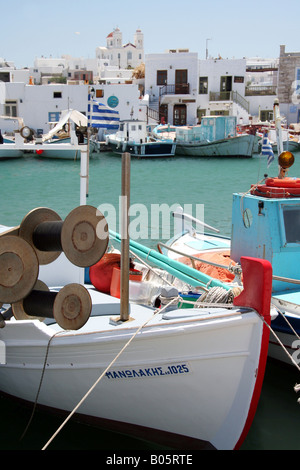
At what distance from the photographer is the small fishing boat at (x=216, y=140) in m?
43.5

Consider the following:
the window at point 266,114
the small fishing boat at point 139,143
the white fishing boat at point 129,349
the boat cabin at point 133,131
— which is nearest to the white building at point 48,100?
the boat cabin at point 133,131

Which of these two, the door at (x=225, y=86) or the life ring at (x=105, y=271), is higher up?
the door at (x=225, y=86)

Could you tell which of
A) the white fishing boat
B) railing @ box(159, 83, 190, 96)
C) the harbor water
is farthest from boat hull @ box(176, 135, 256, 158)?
the white fishing boat

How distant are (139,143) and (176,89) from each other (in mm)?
14436

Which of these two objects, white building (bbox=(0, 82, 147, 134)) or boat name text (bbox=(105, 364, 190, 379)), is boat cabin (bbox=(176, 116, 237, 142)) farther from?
boat name text (bbox=(105, 364, 190, 379))

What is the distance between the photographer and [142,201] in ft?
87.7

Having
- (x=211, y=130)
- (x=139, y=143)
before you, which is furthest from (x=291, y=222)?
(x=211, y=130)

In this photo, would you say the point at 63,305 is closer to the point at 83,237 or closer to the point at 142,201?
the point at 83,237

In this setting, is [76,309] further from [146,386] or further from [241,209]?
[241,209]

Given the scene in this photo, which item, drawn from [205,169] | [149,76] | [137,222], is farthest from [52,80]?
[137,222]

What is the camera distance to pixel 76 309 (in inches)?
247

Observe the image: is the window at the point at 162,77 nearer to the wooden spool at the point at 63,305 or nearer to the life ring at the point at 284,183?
the life ring at the point at 284,183

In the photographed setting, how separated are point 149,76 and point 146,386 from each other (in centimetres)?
5200

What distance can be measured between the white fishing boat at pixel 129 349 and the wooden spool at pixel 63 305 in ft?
0.04
